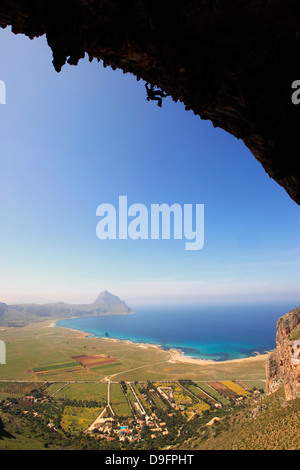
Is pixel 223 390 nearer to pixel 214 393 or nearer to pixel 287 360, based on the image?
pixel 214 393

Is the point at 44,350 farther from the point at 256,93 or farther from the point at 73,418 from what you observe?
the point at 256,93

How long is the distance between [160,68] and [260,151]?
16.9 ft

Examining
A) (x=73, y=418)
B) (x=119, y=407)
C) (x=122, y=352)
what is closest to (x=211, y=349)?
(x=122, y=352)

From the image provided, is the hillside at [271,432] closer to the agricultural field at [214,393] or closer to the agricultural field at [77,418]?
the agricultural field at [214,393]

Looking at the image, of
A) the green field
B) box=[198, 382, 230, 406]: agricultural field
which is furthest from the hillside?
the green field

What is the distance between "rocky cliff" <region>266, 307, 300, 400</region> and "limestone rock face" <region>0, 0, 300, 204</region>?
29.0 metres

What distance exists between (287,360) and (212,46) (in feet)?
127

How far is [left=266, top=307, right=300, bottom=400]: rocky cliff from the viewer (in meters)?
25.6

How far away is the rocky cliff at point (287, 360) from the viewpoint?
25.6 metres

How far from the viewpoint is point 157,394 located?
61.8m

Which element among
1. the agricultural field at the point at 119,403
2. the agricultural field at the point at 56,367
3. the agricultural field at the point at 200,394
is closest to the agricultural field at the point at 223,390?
the agricultural field at the point at 200,394

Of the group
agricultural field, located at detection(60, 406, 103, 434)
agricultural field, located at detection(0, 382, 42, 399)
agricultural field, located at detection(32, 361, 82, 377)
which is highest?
agricultural field, located at detection(60, 406, 103, 434)

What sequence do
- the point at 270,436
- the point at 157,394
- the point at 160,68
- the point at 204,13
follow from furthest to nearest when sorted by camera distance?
the point at 157,394 < the point at 270,436 < the point at 160,68 < the point at 204,13

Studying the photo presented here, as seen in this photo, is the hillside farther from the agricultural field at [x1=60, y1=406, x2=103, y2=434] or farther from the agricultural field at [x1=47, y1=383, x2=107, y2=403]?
the agricultural field at [x1=47, y1=383, x2=107, y2=403]
